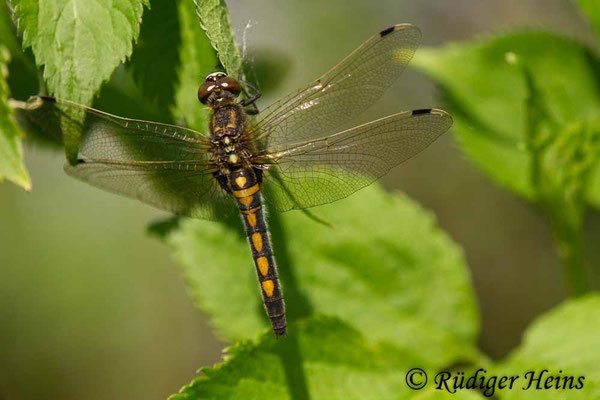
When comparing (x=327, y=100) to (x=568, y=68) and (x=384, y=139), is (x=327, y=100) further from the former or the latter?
(x=568, y=68)

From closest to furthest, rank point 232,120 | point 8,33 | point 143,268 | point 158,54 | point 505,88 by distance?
1. point 158,54
2. point 8,33
3. point 232,120
4. point 505,88
5. point 143,268

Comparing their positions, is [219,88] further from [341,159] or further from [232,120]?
[341,159]

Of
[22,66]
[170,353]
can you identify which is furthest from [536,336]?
[170,353]

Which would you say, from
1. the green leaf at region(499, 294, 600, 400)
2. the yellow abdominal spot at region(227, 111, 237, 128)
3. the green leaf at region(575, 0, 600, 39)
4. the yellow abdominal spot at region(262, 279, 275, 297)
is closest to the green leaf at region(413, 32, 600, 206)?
the green leaf at region(575, 0, 600, 39)

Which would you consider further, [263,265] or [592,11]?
[592,11]

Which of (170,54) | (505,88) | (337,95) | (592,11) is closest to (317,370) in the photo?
(337,95)

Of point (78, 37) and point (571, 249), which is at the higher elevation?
point (78, 37)
